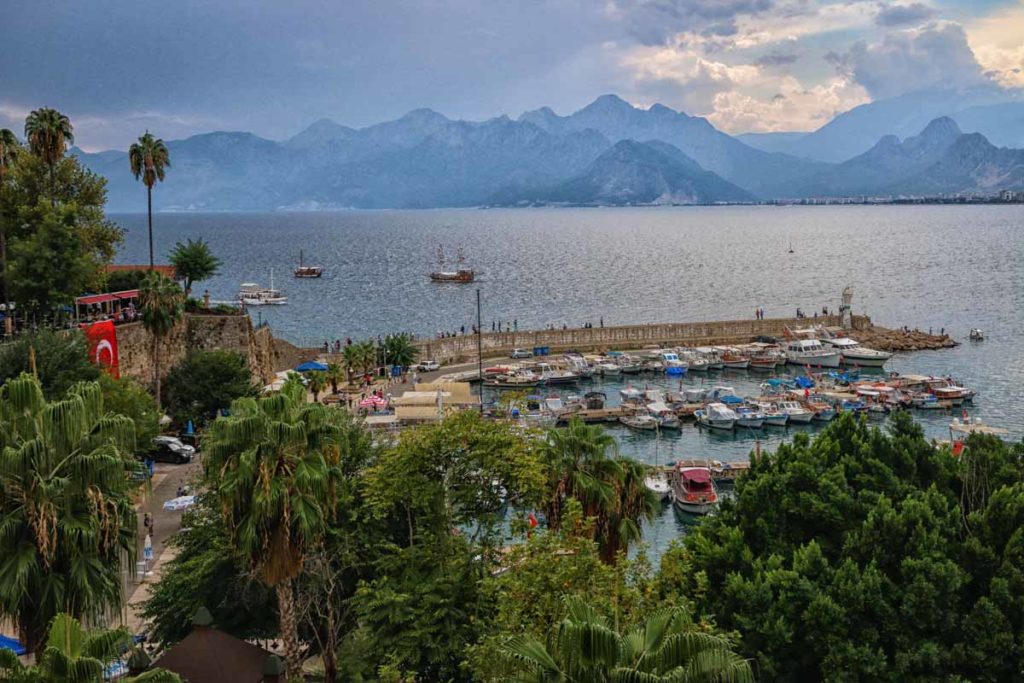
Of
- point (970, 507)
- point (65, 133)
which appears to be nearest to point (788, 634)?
point (970, 507)

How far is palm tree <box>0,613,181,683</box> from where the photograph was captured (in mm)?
9102

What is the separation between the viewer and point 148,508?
1219 inches

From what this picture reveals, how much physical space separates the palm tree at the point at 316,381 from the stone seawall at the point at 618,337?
14981 millimetres

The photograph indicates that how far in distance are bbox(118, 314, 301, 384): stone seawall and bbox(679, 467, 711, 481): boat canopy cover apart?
23.3m

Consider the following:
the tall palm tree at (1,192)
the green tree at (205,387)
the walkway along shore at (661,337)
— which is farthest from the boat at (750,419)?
the tall palm tree at (1,192)

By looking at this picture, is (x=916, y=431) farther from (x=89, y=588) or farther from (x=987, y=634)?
(x=89, y=588)

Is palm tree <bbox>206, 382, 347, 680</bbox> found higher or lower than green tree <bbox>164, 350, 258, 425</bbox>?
higher

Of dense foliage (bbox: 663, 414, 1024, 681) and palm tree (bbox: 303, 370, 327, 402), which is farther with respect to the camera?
palm tree (bbox: 303, 370, 327, 402)

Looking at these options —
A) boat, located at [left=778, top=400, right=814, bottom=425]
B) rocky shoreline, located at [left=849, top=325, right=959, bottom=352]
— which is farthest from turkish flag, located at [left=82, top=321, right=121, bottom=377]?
rocky shoreline, located at [left=849, top=325, right=959, bottom=352]

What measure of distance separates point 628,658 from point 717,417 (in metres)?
42.6

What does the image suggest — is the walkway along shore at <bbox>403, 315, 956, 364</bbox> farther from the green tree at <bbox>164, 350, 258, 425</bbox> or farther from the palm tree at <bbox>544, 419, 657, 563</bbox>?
the palm tree at <bbox>544, 419, 657, 563</bbox>

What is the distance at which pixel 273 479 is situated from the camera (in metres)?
14.8

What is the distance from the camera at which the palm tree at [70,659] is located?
9102 mm

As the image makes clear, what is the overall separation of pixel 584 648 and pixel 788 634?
7.99 m
